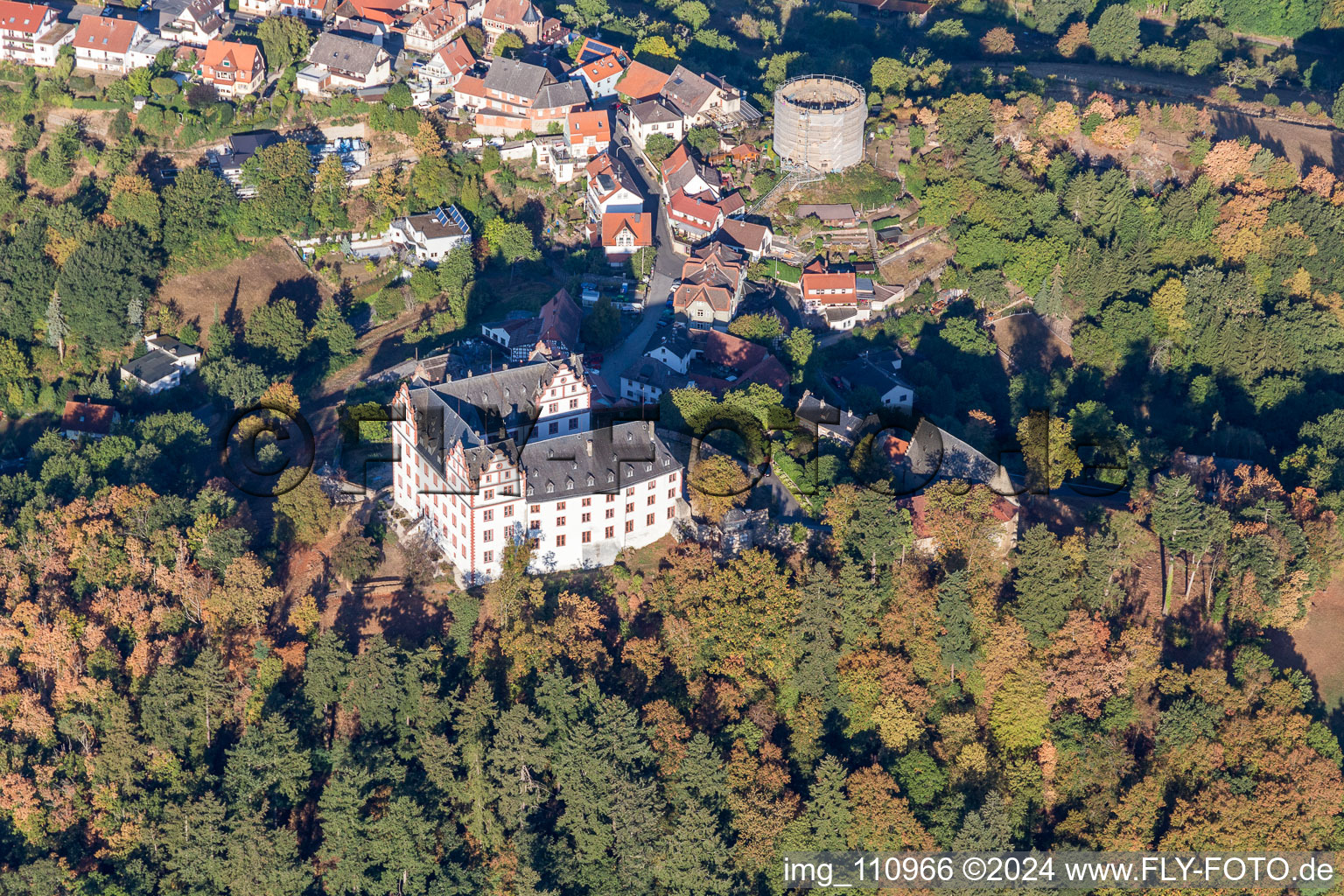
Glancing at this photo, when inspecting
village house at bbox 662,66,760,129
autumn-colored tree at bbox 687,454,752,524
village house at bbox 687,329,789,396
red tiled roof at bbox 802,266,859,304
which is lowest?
autumn-colored tree at bbox 687,454,752,524

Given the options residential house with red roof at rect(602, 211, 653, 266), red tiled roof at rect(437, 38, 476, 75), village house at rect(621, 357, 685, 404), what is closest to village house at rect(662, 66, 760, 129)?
residential house with red roof at rect(602, 211, 653, 266)

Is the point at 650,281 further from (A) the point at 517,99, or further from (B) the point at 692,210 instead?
(A) the point at 517,99

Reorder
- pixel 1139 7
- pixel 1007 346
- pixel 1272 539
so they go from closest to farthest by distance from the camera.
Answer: pixel 1272 539, pixel 1007 346, pixel 1139 7

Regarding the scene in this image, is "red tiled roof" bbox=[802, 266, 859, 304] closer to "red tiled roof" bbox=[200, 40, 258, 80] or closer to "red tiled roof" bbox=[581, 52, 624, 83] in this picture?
"red tiled roof" bbox=[581, 52, 624, 83]

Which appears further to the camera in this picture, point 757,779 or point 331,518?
point 331,518

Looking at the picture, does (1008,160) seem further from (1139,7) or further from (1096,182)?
(1139,7)

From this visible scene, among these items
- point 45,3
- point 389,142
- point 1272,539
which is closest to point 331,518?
point 389,142

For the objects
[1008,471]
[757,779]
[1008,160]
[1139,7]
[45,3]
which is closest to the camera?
[757,779]

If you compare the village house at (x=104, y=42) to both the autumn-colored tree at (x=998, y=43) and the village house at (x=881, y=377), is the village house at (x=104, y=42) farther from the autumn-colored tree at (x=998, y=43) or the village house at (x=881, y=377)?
the autumn-colored tree at (x=998, y=43)
